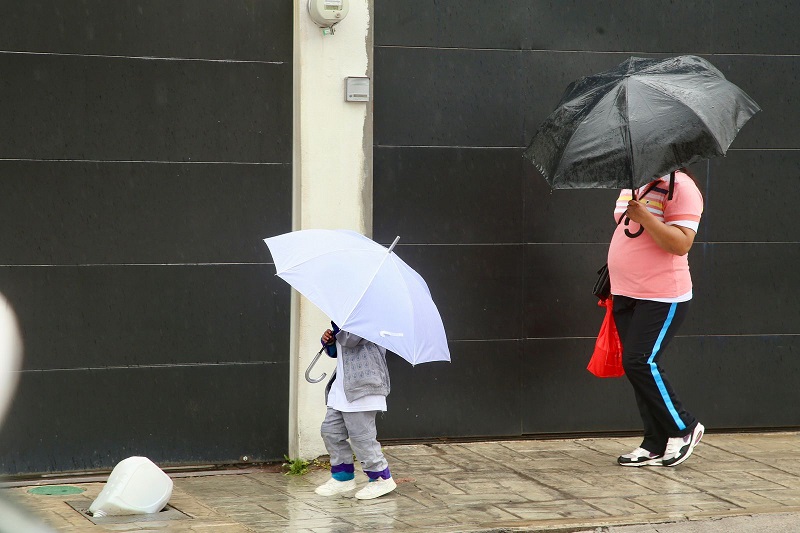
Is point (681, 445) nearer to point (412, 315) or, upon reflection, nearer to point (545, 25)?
point (412, 315)

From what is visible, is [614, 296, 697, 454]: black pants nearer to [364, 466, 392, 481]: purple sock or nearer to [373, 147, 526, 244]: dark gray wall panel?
[373, 147, 526, 244]: dark gray wall panel

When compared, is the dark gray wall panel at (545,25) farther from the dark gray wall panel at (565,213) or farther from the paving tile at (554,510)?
the paving tile at (554,510)

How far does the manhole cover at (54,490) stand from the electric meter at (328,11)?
312 cm

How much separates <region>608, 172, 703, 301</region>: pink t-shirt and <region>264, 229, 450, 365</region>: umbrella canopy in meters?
1.47

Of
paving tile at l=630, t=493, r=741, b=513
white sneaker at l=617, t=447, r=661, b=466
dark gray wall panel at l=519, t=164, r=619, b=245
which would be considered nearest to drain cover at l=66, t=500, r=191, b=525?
paving tile at l=630, t=493, r=741, b=513

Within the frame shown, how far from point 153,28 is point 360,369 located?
8.15 feet

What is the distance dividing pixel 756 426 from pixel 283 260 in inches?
160

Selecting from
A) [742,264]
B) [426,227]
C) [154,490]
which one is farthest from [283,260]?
[742,264]

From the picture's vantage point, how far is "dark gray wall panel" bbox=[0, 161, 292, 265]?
709cm

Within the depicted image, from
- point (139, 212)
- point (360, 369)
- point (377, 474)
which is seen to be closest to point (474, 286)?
point (360, 369)

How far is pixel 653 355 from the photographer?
7215 millimetres

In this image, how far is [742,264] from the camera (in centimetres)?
837

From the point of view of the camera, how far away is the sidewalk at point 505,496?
615 cm

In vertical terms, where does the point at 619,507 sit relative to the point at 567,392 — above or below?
below
